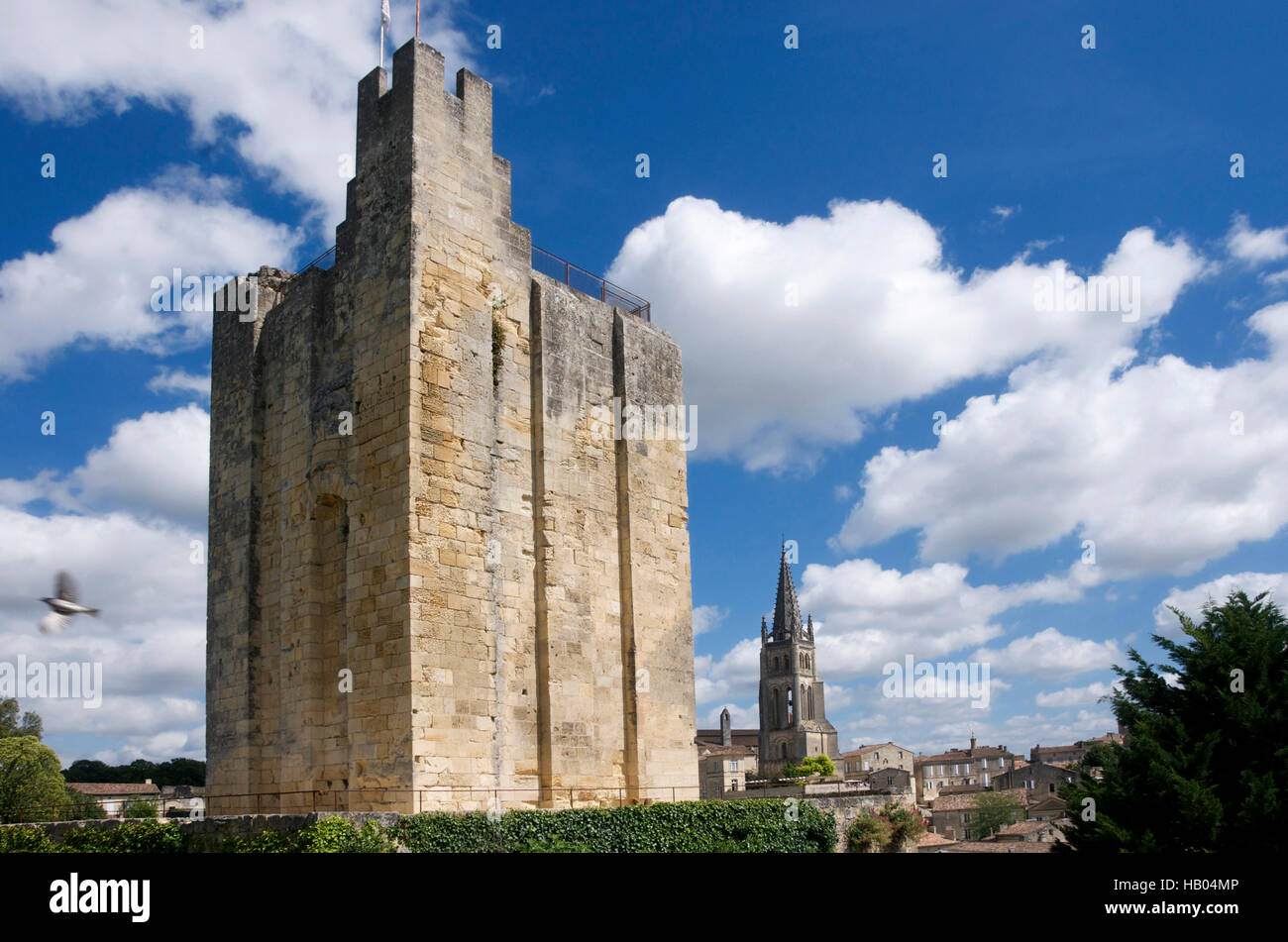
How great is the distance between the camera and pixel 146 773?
7738 centimetres

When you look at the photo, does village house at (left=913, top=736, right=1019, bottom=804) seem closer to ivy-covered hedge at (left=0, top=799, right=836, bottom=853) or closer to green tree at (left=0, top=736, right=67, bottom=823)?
Answer: green tree at (left=0, top=736, right=67, bottom=823)

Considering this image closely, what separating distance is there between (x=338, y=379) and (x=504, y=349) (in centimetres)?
256

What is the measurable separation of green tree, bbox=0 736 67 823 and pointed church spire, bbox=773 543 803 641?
A: 7253 centimetres

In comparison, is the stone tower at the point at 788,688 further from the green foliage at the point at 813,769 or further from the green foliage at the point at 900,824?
the green foliage at the point at 900,824

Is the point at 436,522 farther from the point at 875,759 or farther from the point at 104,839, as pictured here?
the point at 875,759

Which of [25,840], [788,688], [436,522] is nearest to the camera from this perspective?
[436,522]

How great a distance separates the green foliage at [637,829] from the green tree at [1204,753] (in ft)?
17.3

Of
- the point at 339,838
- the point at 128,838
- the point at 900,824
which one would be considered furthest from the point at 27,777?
the point at 339,838

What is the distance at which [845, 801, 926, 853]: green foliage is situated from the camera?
20078 millimetres

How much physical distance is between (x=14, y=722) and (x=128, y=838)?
4924 cm

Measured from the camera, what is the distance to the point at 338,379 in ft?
53.3

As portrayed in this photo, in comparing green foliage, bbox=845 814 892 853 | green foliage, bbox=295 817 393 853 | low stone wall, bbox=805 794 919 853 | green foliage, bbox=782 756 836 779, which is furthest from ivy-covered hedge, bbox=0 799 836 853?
green foliage, bbox=782 756 836 779
